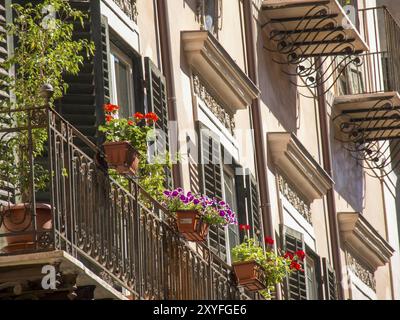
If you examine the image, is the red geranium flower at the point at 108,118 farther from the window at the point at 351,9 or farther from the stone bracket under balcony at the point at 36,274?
the window at the point at 351,9

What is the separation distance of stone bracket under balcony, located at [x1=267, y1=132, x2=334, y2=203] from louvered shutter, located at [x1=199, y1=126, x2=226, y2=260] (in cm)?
284

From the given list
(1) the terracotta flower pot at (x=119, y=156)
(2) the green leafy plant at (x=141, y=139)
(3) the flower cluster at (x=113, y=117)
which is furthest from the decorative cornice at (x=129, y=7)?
(1) the terracotta flower pot at (x=119, y=156)

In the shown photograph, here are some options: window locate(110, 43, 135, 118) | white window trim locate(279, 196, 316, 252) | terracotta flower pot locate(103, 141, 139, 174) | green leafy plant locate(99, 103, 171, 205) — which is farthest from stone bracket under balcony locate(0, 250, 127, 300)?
white window trim locate(279, 196, 316, 252)

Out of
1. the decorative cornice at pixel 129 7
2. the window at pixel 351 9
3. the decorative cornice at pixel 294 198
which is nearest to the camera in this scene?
the decorative cornice at pixel 129 7

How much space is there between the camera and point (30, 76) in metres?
14.4

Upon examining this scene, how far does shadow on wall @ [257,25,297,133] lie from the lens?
78.7 ft

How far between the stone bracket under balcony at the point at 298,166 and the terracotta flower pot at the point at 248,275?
512cm

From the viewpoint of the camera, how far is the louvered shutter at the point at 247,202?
70.9ft

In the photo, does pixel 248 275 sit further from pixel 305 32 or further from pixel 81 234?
pixel 305 32

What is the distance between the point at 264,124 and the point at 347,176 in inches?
225

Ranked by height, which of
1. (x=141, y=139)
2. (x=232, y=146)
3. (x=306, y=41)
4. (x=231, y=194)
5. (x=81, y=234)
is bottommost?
(x=81, y=234)

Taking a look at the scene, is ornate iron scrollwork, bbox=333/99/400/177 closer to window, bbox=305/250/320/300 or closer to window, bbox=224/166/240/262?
window, bbox=305/250/320/300

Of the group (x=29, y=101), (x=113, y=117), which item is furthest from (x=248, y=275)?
(x=29, y=101)

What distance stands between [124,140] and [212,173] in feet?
15.4
